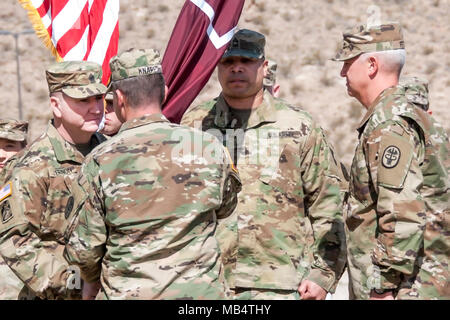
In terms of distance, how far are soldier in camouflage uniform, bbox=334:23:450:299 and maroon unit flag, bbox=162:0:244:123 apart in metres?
1.14

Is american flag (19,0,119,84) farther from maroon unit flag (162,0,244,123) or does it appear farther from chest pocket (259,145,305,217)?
chest pocket (259,145,305,217)

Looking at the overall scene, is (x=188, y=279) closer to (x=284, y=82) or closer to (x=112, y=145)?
(x=112, y=145)

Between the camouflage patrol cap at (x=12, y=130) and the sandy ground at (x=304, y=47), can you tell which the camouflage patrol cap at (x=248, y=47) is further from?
the sandy ground at (x=304, y=47)

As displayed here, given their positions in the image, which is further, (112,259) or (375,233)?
(375,233)

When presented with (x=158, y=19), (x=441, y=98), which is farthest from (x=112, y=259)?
(x=158, y=19)

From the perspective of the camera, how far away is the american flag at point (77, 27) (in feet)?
21.5

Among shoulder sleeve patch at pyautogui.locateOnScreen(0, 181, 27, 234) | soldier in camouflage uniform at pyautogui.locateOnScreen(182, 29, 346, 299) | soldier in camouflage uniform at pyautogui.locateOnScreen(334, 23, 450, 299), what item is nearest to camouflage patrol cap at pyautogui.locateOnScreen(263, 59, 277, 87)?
soldier in camouflage uniform at pyautogui.locateOnScreen(182, 29, 346, 299)

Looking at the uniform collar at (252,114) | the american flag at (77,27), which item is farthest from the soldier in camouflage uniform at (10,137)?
the uniform collar at (252,114)

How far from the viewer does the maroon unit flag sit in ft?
18.6

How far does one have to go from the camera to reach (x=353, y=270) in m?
4.63

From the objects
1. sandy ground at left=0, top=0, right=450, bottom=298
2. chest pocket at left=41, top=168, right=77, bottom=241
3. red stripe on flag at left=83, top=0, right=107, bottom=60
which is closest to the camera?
chest pocket at left=41, top=168, right=77, bottom=241

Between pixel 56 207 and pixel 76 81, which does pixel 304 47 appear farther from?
pixel 56 207

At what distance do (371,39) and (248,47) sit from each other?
102 centimetres
